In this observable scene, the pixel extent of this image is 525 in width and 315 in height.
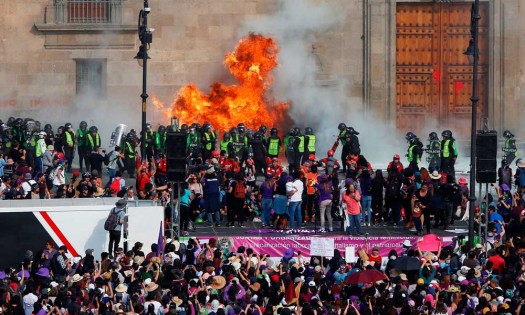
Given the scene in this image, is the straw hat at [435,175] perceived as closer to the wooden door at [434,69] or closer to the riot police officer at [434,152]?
the riot police officer at [434,152]

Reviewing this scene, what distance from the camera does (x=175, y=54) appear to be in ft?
148

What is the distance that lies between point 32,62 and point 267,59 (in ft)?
20.5

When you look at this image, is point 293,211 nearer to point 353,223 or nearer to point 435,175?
point 353,223

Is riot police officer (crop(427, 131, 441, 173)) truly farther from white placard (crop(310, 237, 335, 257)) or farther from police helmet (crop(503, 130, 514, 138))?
white placard (crop(310, 237, 335, 257))

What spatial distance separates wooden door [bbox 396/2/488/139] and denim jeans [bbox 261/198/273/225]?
12.1 metres

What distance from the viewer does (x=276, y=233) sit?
32.3 metres

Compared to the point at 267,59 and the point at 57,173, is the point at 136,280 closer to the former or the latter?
the point at 57,173

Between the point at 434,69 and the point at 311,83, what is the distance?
3.24 m

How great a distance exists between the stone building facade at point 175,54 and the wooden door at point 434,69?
0.07 m

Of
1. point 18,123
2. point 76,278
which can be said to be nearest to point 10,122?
point 18,123

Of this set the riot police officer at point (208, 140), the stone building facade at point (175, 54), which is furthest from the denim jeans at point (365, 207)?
the stone building facade at point (175, 54)

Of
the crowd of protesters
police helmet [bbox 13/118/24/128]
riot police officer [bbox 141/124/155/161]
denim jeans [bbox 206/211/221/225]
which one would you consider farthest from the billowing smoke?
the crowd of protesters

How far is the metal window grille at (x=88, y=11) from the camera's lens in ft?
148

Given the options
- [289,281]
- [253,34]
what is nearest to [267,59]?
[253,34]
